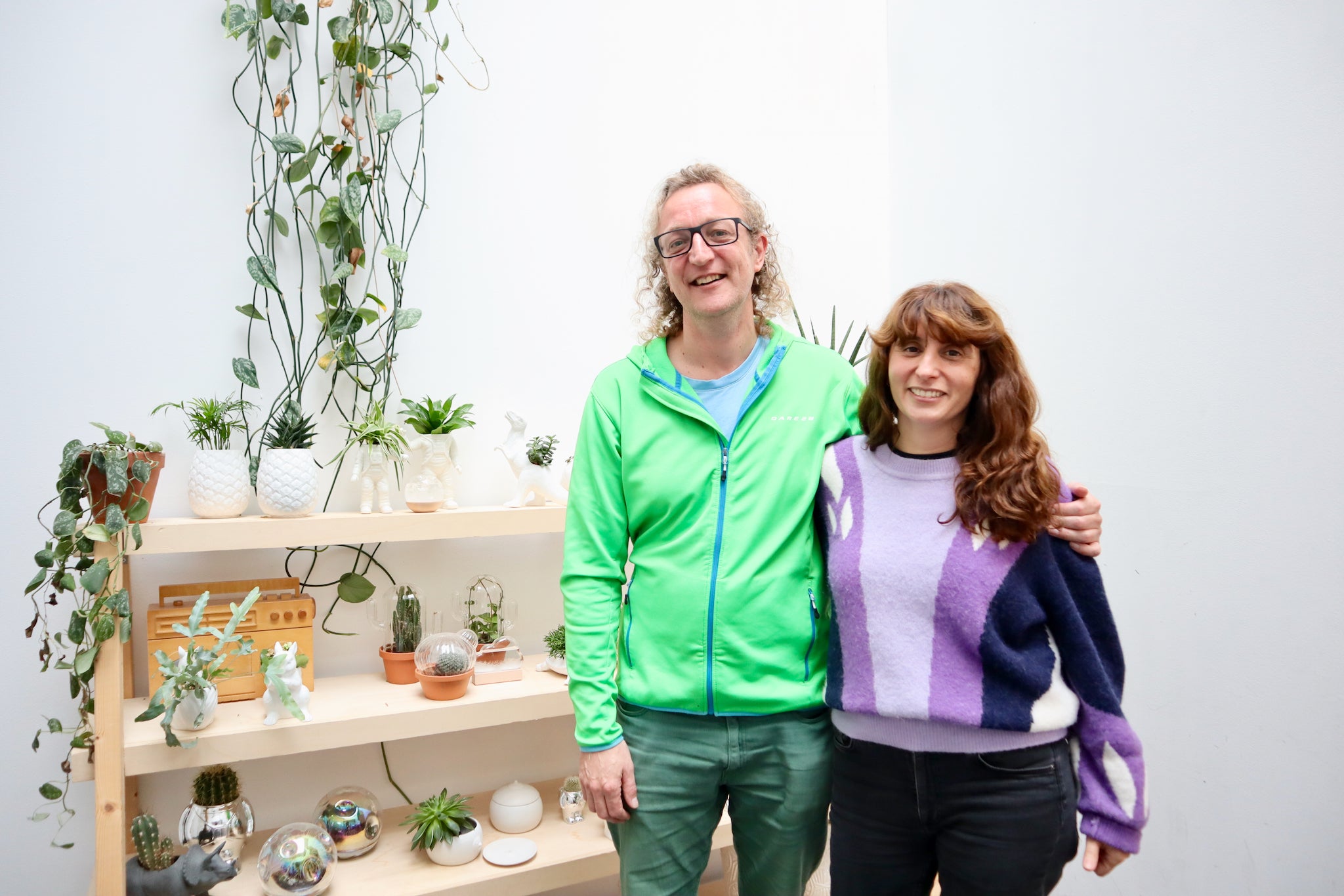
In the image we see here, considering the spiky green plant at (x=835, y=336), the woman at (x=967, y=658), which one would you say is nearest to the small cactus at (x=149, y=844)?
the woman at (x=967, y=658)

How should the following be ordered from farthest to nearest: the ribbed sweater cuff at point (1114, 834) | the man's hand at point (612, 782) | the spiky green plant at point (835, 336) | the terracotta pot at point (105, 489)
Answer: the spiky green plant at point (835, 336) < the terracotta pot at point (105, 489) < the man's hand at point (612, 782) < the ribbed sweater cuff at point (1114, 834)

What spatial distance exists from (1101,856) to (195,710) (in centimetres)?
159

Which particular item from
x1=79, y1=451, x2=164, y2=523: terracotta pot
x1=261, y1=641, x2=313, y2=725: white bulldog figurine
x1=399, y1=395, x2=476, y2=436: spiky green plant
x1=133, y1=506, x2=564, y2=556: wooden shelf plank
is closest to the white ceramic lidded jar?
x1=261, y1=641, x2=313, y2=725: white bulldog figurine

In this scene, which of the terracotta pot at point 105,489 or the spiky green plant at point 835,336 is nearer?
the terracotta pot at point 105,489

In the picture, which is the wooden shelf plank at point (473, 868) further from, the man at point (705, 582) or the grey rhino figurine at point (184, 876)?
the man at point (705, 582)

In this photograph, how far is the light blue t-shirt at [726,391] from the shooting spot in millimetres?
1360

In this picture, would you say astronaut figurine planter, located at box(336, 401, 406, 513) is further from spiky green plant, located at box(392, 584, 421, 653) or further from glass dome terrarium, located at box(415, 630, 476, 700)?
glass dome terrarium, located at box(415, 630, 476, 700)

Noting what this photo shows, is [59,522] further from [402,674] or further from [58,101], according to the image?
[58,101]

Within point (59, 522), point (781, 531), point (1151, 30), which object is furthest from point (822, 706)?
point (1151, 30)

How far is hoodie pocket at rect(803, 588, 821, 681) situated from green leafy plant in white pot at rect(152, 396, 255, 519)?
48.6 inches

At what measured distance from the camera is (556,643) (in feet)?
6.43

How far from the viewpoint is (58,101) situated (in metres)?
1.72

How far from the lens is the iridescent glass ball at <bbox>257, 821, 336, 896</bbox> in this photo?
1.57 m

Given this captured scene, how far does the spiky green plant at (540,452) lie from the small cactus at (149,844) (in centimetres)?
104
